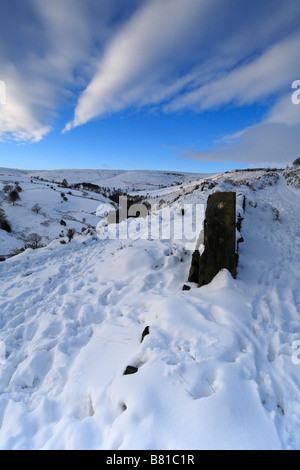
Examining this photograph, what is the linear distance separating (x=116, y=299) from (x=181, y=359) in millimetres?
2829

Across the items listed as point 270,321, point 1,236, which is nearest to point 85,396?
point 270,321

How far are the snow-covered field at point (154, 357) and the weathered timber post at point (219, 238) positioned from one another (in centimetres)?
26

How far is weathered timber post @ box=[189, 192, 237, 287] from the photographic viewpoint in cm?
564

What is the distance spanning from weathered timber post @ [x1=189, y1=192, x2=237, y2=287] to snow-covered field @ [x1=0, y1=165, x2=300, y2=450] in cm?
26

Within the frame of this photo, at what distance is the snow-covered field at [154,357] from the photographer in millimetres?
2625

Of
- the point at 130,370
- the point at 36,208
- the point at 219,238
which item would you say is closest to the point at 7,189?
the point at 36,208

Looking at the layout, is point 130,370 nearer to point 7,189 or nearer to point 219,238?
point 219,238

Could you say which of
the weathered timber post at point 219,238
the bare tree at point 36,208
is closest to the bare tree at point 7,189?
the bare tree at point 36,208

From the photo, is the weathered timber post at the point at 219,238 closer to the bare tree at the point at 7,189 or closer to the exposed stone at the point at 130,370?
the exposed stone at the point at 130,370

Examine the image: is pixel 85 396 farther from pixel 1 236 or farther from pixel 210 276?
pixel 1 236

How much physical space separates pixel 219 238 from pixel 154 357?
3.33 meters

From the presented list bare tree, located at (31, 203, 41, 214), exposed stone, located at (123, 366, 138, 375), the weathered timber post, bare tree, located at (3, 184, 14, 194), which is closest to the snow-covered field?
exposed stone, located at (123, 366, 138, 375)

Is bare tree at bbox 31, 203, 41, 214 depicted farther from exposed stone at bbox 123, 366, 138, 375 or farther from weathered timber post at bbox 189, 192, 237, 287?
exposed stone at bbox 123, 366, 138, 375

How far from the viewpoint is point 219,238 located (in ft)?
18.6
